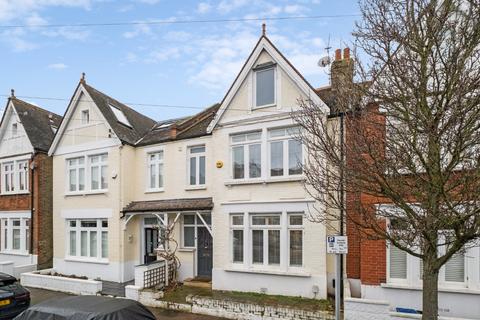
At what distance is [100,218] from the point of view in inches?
645

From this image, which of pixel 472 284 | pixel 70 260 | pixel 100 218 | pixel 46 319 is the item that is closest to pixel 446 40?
pixel 472 284

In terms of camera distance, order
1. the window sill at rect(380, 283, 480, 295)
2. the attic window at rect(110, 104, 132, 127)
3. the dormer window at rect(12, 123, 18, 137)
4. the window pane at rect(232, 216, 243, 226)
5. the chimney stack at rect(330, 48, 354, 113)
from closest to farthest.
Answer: the chimney stack at rect(330, 48, 354, 113)
the window sill at rect(380, 283, 480, 295)
the window pane at rect(232, 216, 243, 226)
the attic window at rect(110, 104, 132, 127)
the dormer window at rect(12, 123, 18, 137)

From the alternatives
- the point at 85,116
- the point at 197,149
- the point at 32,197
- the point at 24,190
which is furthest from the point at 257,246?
the point at 24,190

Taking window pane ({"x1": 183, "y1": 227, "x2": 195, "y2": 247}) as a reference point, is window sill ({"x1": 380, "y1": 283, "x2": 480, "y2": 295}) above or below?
below

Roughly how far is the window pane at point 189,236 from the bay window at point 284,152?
4.72 meters

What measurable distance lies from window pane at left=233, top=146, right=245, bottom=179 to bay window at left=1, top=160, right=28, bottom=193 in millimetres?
11582

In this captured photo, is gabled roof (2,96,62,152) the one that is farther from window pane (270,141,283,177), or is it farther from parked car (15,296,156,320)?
parked car (15,296,156,320)

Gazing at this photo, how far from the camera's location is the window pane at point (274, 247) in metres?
12.4

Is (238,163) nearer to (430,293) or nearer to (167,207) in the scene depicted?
(167,207)

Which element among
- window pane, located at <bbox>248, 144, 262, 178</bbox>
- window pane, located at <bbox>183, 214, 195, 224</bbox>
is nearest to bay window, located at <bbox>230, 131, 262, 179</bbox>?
window pane, located at <bbox>248, 144, 262, 178</bbox>

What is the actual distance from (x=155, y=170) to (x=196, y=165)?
216cm

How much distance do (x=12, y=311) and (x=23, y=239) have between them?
10130 millimetres

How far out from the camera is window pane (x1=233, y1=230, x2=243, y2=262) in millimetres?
13070

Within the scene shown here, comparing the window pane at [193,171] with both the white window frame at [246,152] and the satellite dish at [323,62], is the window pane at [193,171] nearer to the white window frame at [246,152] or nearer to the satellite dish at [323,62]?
the white window frame at [246,152]
